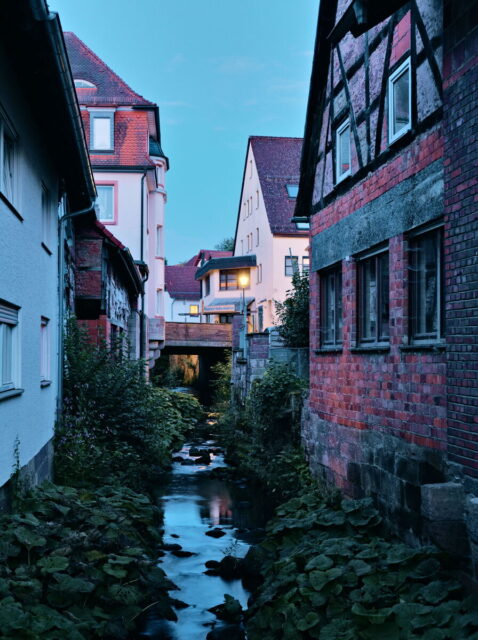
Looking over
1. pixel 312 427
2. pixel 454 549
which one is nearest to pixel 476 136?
pixel 454 549

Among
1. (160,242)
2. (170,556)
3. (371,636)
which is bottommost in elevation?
(170,556)

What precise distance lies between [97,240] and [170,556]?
268 inches

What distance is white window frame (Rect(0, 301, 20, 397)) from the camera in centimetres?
693

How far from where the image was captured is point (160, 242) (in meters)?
29.5

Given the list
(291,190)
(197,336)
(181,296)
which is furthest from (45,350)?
(181,296)

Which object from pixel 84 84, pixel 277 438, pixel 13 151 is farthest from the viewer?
pixel 84 84

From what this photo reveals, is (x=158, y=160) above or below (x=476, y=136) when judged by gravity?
above

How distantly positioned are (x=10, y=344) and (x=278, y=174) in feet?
102

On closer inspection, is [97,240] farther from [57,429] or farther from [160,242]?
[160,242]

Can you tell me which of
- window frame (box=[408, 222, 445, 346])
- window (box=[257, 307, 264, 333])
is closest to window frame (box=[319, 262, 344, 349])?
window frame (box=[408, 222, 445, 346])

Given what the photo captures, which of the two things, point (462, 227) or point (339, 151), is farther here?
point (339, 151)

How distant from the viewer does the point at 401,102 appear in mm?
8219

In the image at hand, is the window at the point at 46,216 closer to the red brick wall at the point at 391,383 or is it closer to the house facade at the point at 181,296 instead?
the red brick wall at the point at 391,383

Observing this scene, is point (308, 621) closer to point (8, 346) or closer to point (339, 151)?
point (8, 346)
